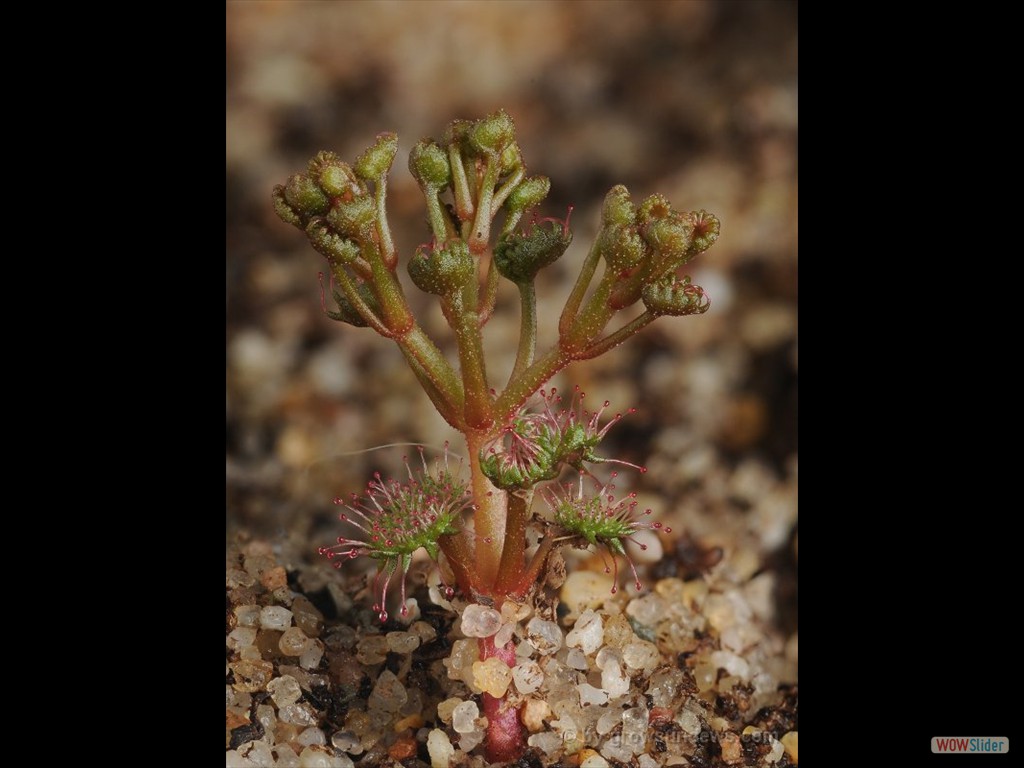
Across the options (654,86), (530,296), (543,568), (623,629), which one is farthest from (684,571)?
(654,86)

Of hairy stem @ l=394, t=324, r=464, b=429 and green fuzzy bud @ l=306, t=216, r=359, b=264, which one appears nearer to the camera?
green fuzzy bud @ l=306, t=216, r=359, b=264

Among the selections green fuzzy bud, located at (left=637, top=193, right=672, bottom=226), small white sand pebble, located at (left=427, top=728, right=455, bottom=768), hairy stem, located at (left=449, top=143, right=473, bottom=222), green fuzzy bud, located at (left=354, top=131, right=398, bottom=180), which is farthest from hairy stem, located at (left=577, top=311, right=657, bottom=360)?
small white sand pebble, located at (left=427, top=728, right=455, bottom=768)

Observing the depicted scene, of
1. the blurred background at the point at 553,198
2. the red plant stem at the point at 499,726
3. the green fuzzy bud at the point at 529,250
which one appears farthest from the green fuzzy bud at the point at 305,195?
the blurred background at the point at 553,198

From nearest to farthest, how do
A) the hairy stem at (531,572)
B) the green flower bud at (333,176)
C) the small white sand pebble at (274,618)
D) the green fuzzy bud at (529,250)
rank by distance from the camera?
the green flower bud at (333,176) → the green fuzzy bud at (529,250) → the hairy stem at (531,572) → the small white sand pebble at (274,618)

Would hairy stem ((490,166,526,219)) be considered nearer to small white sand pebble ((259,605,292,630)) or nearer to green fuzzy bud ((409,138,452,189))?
green fuzzy bud ((409,138,452,189))

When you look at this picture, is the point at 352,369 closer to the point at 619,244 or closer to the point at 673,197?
the point at 673,197

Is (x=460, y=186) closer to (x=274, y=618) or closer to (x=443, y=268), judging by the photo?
(x=443, y=268)

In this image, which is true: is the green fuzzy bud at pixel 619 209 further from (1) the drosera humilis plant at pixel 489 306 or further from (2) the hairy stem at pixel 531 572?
(2) the hairy stem at pixel 531 572
